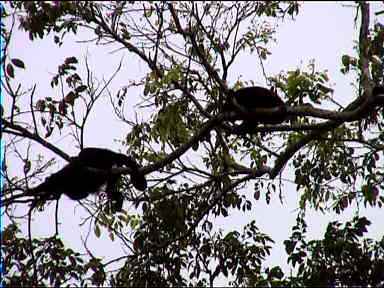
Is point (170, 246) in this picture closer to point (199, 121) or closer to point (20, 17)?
point (199, 121)

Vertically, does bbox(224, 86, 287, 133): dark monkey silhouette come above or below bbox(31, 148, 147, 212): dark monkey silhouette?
above

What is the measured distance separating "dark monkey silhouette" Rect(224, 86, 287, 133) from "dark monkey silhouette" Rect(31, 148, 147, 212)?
2.66ft

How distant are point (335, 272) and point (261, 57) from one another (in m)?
2.36

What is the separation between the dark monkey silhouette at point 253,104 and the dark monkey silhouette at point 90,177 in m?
A: 0.81

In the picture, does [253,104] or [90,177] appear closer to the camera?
[90,177]

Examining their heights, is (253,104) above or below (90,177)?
above

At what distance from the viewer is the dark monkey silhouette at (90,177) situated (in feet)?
12.0

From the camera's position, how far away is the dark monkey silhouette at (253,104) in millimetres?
3924

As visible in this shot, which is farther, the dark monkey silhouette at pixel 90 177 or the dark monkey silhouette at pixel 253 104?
the dark monkey silhouette at pixel 253 104

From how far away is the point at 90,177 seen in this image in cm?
393

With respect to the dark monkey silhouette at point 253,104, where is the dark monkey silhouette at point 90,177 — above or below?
below

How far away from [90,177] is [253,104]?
1.59 meters

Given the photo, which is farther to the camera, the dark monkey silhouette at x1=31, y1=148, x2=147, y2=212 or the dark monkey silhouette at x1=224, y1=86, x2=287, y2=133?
the dark monkey silhouette at x1=224, y1=86, x2=287, y2=133

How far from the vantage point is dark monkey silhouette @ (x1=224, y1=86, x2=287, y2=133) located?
3.92 meters
